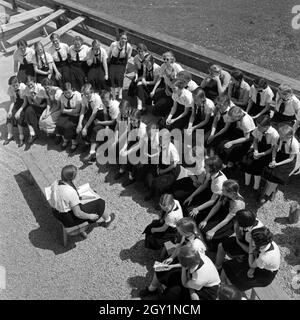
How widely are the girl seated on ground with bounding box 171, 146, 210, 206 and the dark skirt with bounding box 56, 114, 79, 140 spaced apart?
2547mm

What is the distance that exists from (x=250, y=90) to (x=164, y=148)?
1958 millimetres

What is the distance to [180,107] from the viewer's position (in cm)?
783

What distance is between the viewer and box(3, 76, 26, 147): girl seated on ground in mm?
8484

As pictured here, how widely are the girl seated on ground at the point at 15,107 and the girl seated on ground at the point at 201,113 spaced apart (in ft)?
11.4

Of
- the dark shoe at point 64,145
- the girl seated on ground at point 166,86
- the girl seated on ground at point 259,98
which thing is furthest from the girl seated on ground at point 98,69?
the girl seated on ground at point 259,98

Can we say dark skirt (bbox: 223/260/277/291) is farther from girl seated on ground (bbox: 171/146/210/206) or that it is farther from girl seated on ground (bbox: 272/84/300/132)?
girl seated on ground (bbox: 272/84/300/132)

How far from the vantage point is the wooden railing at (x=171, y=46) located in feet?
26.0

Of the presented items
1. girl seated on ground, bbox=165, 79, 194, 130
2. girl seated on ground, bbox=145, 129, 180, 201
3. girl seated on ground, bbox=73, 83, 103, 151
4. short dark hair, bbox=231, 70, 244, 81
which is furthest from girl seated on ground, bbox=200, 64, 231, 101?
girl seated on ground, bbox=73, 83, 103, 151

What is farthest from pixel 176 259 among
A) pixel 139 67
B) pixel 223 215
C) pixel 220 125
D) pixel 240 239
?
pixel 139 67

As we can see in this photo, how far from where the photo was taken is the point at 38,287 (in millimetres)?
5758

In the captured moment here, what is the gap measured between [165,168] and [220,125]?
49.6 inches

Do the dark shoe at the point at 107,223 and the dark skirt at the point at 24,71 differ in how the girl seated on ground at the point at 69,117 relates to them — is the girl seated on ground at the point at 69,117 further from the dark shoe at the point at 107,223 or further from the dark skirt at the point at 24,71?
the dark shoe at the point at 107,223
